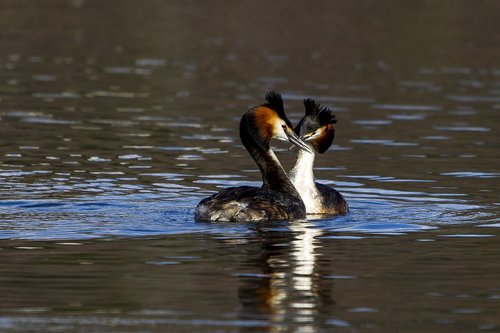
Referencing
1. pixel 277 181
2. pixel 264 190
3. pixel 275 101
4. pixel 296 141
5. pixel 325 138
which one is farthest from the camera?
pixel 325 138

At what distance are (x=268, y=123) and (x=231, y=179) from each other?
262cm

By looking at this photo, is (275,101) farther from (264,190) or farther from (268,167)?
(264,190)

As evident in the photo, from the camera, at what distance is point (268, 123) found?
14141 mm

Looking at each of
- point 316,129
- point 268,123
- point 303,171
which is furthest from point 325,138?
point 268,123

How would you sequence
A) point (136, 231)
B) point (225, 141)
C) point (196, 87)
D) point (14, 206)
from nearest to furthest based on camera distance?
point (136, 231)
point (14, 206)
point (225, 141)
point (196, 87)

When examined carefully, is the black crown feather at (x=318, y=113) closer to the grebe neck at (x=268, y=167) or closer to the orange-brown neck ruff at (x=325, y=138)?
the orange-brown neck ruff at (x=325, y=138)

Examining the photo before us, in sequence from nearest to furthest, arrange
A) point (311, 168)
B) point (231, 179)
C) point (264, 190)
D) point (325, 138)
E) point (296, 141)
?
point (264, 190) < point (296, 141) < point (311, 168) < point (325, 138) < point (231, 179)

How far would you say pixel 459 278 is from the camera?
36.0 feet

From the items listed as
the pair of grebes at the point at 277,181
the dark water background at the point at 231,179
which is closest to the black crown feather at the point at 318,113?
the pair of grebes at the point at 277,181

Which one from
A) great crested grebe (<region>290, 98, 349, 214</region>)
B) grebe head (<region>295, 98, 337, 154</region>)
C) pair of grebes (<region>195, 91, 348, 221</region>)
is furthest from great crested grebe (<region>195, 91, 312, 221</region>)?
grebe head (<region>295, 98, 337, 154</region>)

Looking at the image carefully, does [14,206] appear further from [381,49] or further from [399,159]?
[381,49]

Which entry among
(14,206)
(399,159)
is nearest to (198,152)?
(399,159)

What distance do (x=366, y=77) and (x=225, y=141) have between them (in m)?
8.75

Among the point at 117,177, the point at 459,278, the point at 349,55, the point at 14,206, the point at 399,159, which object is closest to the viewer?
the point at 459,278
